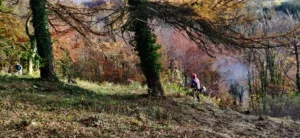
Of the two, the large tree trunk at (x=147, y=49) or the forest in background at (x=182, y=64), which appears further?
the forest in background at (x=182, y=64)

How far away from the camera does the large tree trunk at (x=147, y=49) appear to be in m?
11.4

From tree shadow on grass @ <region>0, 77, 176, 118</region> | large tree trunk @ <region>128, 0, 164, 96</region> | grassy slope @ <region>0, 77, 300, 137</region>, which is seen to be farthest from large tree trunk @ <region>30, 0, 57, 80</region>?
large tree trunk @ <region>128, 0, 164, 96</region>

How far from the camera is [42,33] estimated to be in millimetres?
13281

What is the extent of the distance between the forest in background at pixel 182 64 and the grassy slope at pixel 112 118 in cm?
288

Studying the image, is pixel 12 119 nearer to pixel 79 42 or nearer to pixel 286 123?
pixel 286 123

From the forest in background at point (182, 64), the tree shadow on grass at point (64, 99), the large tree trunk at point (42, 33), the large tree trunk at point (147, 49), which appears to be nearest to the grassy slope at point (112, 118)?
the tree shadow on grass at point (64, 99)

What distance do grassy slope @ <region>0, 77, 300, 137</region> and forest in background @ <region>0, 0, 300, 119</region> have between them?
2.88 m

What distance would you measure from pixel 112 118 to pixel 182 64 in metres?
28.1

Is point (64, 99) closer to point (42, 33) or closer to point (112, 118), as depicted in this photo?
point (112, 118)

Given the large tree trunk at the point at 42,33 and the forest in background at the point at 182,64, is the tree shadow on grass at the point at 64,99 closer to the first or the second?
the large tree trunk at the point at 42,33

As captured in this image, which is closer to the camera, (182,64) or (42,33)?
(42,33)

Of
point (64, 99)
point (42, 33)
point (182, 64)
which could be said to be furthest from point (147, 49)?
point (182, 64)

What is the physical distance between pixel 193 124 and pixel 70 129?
13.4ft

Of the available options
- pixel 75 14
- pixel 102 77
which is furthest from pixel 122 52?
pixel 75 14
